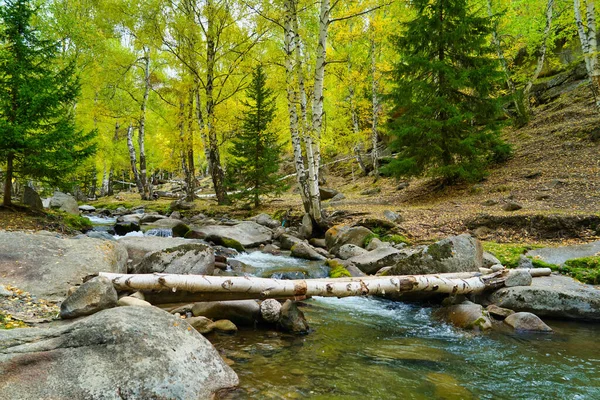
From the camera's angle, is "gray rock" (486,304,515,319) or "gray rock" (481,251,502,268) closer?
"gray rock" (486,304,515,319)

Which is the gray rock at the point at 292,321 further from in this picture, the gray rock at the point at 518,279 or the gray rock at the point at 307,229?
the gray rock at the point at 307,229

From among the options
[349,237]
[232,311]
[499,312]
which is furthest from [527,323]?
[349,237]

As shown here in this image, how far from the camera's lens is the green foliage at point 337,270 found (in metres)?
6.66

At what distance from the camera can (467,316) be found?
480 cm

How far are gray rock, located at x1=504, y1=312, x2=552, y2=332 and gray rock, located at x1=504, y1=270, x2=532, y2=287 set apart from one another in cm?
79

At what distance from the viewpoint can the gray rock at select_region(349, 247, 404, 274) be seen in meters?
7.28

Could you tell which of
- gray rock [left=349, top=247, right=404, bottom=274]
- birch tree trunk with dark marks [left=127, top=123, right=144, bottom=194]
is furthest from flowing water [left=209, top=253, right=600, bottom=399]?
birch tree trunk with dark marks [left=127, top=123, right=144, bottom=194]

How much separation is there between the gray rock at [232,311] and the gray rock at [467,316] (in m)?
2.78

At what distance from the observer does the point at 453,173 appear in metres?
13.3

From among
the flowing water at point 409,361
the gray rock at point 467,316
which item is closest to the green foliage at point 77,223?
the flowing water at point 409,361

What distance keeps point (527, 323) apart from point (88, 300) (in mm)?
5434

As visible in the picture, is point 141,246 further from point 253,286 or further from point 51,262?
point 253,286

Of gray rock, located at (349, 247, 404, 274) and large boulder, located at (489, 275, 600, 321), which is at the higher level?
gray rock, located at (349, 247, 404, 274)

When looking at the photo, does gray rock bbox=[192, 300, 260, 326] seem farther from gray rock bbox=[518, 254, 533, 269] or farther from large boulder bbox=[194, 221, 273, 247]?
large boulder bbox=[194, 221, 273, 247]
